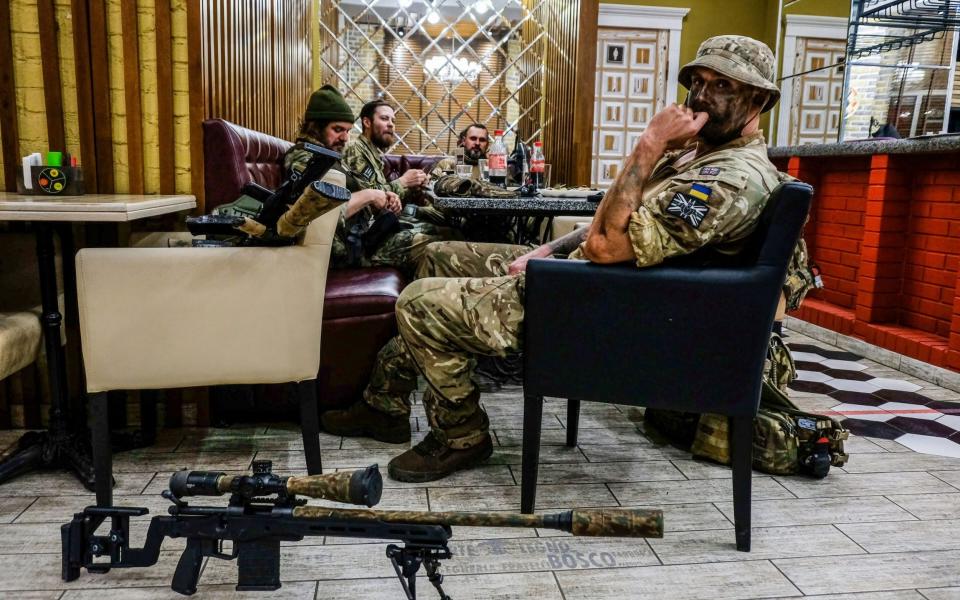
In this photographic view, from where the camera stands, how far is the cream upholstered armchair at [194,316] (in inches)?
59.1

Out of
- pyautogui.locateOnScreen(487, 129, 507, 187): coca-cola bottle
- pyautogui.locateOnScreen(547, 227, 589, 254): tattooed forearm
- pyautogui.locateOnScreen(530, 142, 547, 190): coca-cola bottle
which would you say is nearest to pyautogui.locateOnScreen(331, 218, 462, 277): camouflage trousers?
pyautogui.locateOnScreen(487, 129, 507, 187): coca-cola bottle

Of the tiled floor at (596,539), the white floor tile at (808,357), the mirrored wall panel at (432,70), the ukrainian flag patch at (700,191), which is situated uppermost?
the mirrored wall panel at (432,70)

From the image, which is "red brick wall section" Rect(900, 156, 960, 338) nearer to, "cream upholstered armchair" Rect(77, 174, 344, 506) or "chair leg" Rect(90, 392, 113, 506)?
"cream upholstered armchair" Rect(77, 174, 344, 506)

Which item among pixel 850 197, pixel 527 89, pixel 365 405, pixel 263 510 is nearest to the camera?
pixel 263 510

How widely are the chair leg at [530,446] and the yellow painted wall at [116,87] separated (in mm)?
1307

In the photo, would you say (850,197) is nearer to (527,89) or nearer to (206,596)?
(527,89)

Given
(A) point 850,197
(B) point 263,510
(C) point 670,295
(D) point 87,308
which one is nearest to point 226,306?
(D) point 87,308

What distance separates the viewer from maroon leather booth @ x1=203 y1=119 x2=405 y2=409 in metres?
2.11

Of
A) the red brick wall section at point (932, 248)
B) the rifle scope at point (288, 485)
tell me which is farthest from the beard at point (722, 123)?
the red brick wall section at point (932, 248)

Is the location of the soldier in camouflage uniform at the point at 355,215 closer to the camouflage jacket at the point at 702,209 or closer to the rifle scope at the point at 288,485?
the camouflage jacket at the point at 702,209

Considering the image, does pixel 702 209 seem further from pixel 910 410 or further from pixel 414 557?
pixel 910 410

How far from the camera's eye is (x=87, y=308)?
58.7 inches

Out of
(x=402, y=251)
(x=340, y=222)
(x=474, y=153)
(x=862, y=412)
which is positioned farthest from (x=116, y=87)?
(x=862, y=412)

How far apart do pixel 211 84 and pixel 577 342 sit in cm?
151
